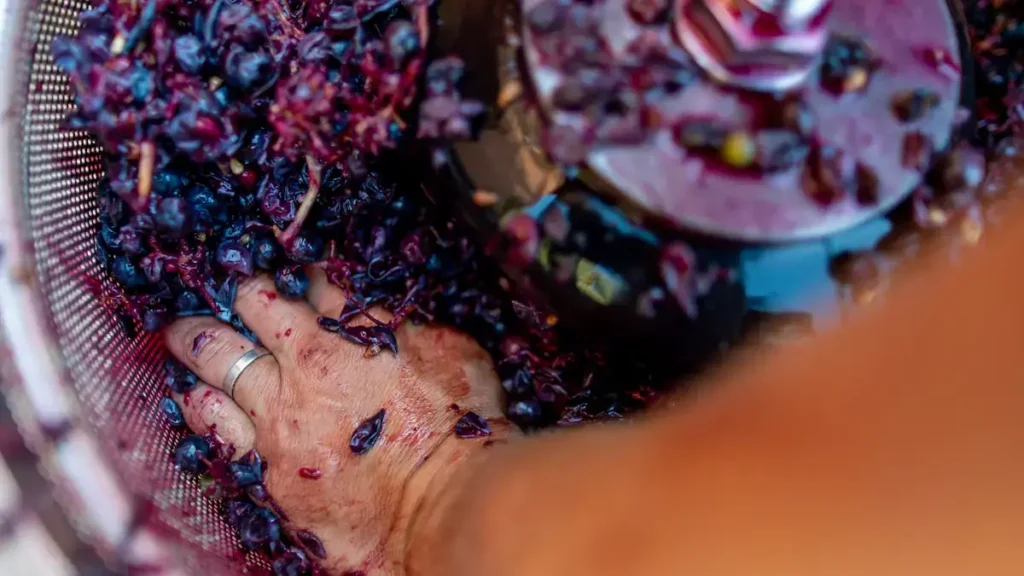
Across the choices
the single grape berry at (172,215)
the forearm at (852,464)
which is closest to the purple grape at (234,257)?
the single grape berry at (172,215)

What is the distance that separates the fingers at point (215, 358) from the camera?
1280mm

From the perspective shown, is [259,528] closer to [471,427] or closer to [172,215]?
[471,427]

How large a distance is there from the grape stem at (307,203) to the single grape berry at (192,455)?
348 millimetres

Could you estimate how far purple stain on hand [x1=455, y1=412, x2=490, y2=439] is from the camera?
3.84ft

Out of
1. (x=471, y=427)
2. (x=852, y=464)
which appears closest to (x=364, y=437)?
(x=471, y=427)

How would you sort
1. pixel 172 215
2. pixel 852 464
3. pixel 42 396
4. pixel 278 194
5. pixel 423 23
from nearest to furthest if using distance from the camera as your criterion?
1. pixel 852 464
2. pixel 42 396
3. pixel 423 23
4. pixel 172 215
5. pixel 278 194

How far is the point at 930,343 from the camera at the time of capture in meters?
0.45

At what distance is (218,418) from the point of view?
126 cm

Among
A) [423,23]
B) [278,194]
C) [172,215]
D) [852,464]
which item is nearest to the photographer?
[852,464]

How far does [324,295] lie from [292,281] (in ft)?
0.19

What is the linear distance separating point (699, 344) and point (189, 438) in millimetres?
825

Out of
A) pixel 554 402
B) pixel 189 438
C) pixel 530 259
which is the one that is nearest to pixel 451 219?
pixel 530 259

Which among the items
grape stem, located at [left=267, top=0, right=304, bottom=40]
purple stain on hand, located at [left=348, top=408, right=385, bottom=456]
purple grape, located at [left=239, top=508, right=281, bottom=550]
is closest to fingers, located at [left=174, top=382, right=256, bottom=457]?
purple grape, located at [left=239, top=508, right=281, bottom=550]

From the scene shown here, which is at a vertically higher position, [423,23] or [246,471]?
[423,23]
